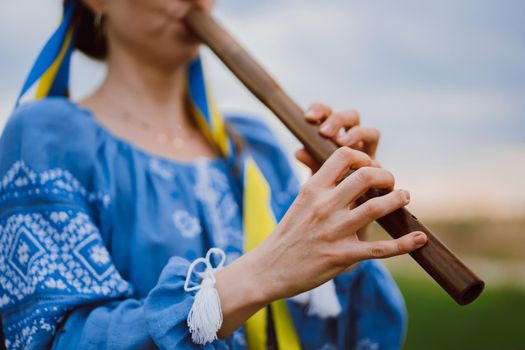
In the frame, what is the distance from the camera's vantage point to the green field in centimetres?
481

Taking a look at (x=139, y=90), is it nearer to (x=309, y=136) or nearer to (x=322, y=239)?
(x=309, y=136)

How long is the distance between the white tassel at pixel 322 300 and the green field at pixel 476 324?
357 cm

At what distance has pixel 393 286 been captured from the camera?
167 centimetres

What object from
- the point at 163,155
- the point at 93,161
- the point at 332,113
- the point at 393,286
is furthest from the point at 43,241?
the point at 393,286

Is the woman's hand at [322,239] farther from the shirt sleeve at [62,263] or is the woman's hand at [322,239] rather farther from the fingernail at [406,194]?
the shirt sleeve at [62,263]

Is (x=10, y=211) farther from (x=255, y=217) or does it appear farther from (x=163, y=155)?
(x=255, y=217)

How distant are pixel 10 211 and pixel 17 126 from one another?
182mm

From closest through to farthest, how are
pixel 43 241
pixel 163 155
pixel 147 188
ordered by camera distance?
pixel 43 241 → pixel 147 188 → pixel 163 155

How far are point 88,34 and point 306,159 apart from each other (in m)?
0.78

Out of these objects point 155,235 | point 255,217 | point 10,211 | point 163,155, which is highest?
point 10,211

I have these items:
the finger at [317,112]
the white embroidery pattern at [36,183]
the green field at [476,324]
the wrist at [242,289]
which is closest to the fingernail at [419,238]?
the wrist at [242,289]

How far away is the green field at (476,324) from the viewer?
4.81 metres

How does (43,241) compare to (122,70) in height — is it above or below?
below

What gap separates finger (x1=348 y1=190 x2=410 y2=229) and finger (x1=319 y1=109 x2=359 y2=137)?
27cm
